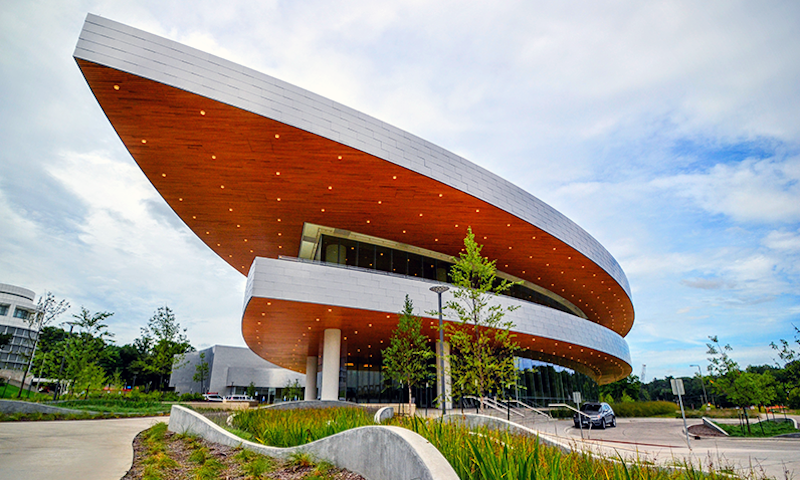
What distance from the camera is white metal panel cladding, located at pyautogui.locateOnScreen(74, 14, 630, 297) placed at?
14.1 meters

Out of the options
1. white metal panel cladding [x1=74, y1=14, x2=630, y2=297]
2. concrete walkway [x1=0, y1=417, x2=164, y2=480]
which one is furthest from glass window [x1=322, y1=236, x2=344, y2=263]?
concrete walkway [x1=0, y1=417, x2=164, y2=480]

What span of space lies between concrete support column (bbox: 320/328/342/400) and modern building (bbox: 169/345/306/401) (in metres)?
36.0

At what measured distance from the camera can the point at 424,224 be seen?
24969 millimetres

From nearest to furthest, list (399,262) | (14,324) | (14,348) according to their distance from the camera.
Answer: (399,262) → (14,348) → (14,324)

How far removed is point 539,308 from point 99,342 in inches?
1455

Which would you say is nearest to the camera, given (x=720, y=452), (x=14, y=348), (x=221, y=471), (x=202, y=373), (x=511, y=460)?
(x=511, y=460)

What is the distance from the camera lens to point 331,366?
2584cm

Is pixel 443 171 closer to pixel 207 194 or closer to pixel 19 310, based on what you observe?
pixel 207 194

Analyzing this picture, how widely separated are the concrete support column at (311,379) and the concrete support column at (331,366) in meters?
14.2

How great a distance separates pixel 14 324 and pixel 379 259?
75.1 m

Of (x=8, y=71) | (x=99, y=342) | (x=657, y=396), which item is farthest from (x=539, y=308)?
(x=657, y=396)

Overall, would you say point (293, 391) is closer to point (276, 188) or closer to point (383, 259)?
point (383, 259)

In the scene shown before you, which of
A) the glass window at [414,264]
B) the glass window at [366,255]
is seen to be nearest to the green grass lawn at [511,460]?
the glass window at [366,255]

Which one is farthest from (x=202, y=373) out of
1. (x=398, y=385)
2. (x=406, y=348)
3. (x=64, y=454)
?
(x=64, y=454)
